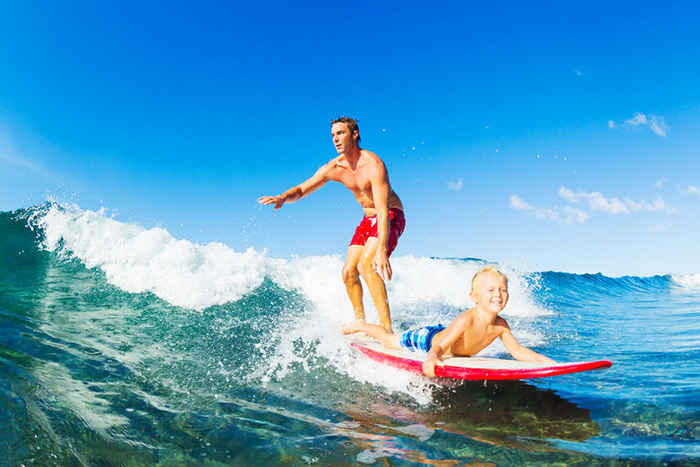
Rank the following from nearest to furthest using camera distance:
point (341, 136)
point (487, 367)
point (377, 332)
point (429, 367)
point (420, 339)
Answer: point (429, 367), point (487, 367), point (420, 339), point (377, 332), point (341, 136)

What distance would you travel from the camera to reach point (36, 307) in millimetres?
5941

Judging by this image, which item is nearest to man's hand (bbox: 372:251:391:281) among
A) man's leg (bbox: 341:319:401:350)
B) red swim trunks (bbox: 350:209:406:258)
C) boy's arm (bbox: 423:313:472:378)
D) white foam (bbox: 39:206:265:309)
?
red swim trunks (bbox: 350:209:406:258)

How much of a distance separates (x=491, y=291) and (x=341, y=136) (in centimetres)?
237

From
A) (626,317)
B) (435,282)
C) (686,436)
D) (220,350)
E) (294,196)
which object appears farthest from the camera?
(435,282)

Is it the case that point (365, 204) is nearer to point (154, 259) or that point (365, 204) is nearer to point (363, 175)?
point (363, 175)

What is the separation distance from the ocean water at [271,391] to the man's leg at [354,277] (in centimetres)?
56

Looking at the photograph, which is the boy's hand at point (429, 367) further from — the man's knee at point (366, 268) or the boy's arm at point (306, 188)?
the boy's arm at point (306, 188)

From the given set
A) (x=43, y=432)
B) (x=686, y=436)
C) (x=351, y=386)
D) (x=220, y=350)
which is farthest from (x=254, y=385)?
(x=686, y=436)

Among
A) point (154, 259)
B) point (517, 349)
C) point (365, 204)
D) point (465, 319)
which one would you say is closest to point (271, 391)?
point (465, 319)

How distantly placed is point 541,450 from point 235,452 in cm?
176

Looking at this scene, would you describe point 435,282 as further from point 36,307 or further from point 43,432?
point 43,432

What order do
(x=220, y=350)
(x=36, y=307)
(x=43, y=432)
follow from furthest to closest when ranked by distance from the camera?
(x=36, y=307) → (x=220, y=350) → (x=43, y=432)

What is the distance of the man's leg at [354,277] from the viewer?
5.30m

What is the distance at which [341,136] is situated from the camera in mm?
4902
